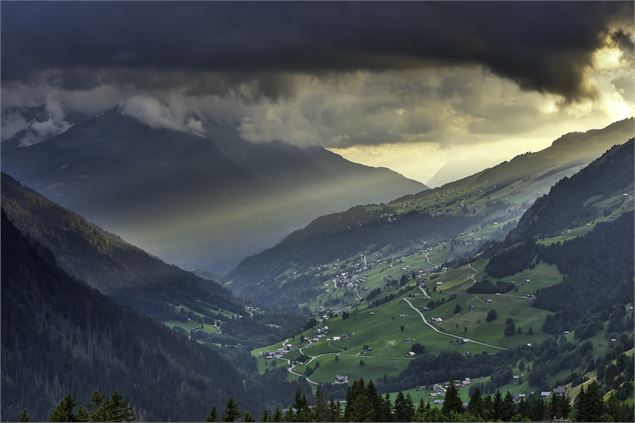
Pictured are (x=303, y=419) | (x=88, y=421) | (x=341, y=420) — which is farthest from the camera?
(x=341, y=420)

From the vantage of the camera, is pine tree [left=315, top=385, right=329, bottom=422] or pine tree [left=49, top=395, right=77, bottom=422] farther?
pine tree [left=315, top=385, right=329, bottom=422]

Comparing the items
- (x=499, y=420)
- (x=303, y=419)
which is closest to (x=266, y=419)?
(x=303, y=419)

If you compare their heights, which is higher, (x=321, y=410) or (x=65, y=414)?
(x=321, y=410)

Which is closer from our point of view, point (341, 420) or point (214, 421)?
point (214, 421)

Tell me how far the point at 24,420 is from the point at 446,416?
275 ft

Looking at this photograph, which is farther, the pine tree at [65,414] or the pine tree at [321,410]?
the pine tree at [321,410]

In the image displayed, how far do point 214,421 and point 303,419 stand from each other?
17.2 m

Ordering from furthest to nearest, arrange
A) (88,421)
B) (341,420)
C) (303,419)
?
(341,420), (303,419), (88,421)

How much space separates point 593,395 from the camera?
7859 inches

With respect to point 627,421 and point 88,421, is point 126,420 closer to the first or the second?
point 88,421

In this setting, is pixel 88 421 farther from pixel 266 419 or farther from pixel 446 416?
pixel 446 416

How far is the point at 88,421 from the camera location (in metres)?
173

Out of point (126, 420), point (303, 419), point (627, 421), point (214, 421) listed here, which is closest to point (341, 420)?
point (303, 419)

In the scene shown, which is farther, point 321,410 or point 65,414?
point 321,410
